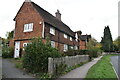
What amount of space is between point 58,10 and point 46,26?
45.2ft

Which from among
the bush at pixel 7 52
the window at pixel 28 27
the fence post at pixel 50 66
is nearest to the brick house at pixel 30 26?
the window at pixel 28 27

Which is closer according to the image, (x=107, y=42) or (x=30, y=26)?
(x=30, y=26)

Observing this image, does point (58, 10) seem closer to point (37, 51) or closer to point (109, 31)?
point (37, 51)

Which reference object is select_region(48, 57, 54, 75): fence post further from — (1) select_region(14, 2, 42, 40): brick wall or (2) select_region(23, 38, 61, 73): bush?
(1) select_region(14, 2, 42, 40): brick wall

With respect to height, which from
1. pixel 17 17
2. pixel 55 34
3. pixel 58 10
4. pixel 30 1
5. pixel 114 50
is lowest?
pixel 114 50

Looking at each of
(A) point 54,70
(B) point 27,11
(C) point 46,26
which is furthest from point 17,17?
(A) point 54,70

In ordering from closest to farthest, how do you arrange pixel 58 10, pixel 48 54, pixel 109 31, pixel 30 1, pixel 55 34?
pixel 48 54, pixel 30 1, pixel 55 34, pixel 58 10, pixel 109 31

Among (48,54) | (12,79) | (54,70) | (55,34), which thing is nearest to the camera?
(12,79)

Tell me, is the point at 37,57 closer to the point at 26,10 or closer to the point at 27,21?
the point at 27,21

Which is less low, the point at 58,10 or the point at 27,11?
the point at 58,10

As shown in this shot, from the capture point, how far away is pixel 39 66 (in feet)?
26.5

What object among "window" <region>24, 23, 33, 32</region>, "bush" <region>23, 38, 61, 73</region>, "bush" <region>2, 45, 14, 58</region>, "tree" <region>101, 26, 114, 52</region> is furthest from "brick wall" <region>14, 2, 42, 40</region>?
"tree" <region>101, 26, 114, 52</region>

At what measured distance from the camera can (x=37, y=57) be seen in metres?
8.02

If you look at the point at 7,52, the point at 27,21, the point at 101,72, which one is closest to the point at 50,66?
the point at 101,72
